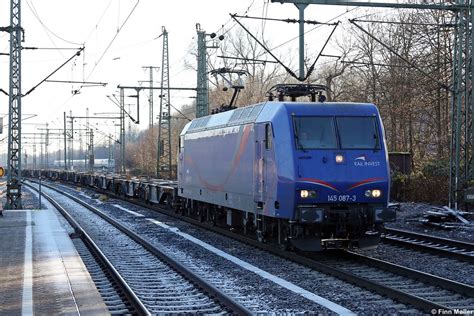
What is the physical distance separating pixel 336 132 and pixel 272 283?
12.3ft

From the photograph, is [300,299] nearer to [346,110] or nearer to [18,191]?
[346,110]

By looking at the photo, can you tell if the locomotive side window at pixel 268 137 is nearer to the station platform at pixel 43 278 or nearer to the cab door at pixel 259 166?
the cab door at pixel 259 166

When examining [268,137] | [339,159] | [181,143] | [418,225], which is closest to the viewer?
[339,159]

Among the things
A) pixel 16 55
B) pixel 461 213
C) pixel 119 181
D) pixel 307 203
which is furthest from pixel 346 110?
pixel 119 181

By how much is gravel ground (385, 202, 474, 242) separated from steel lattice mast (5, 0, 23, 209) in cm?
1536

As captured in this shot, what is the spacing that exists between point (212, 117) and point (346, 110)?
6.42 meters

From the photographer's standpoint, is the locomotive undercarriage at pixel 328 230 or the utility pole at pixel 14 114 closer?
the locomotive undercarriage at pixel 328 230

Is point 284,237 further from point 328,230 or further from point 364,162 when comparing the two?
point 364,162

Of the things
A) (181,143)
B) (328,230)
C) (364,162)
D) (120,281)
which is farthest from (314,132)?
(181,143)

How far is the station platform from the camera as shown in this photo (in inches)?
316

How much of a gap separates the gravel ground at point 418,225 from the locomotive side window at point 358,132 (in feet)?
16.3

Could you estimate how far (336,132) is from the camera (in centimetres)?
1302

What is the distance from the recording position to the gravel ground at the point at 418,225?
1733 centimetres

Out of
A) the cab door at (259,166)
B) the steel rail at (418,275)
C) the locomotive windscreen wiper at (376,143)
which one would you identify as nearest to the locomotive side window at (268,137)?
the cab door at (259,166)
